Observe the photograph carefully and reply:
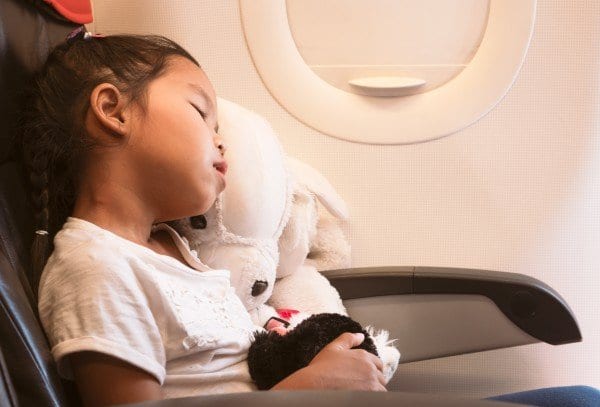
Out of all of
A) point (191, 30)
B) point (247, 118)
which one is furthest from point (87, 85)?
point (191, 30)

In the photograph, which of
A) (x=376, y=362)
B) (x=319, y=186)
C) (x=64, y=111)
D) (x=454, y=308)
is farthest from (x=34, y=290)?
(x=454, y=308)

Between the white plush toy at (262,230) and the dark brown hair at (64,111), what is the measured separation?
20 centimetres

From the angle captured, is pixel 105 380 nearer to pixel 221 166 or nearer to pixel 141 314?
pixel 141 314

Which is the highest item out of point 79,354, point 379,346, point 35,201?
point 35,201

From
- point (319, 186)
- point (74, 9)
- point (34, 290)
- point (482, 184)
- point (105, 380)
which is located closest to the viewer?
point (105, 380)

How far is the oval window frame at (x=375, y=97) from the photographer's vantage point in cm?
159

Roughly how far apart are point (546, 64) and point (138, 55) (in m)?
0.84

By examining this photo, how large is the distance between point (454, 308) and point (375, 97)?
44 centimetres

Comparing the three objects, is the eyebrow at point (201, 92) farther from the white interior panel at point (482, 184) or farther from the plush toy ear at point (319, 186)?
the white interior panel at point (482, 184)

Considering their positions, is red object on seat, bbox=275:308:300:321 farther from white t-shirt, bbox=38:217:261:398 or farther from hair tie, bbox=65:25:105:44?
hair tie, bbox=65:25:105:44

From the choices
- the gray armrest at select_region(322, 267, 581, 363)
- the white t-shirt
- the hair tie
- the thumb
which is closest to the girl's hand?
the thumb

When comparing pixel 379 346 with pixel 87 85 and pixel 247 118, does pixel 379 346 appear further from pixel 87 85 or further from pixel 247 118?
pixel 87 85

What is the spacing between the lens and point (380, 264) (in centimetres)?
168

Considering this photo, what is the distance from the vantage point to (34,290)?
104cm
